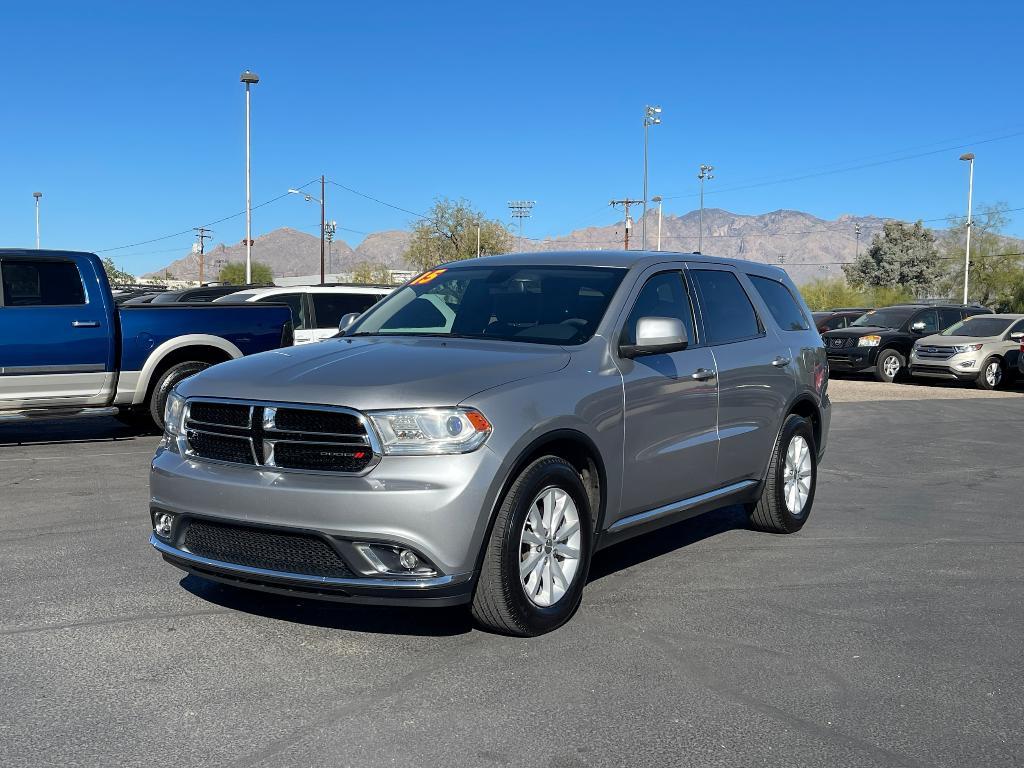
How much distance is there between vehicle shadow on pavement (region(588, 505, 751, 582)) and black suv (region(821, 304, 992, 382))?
56.3ft

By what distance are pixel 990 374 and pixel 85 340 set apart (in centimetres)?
1869

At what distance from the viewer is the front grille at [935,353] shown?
2288 cm

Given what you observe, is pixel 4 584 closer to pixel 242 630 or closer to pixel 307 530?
pixel 242 630

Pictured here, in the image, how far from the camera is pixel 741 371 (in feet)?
21.7

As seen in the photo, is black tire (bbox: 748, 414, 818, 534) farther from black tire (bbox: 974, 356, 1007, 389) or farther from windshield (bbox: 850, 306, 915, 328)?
windshield (bbox: 850, 306, 915, 328)

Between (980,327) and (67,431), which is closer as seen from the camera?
(67,431)

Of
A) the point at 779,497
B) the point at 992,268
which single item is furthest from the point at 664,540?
the point at 992,268

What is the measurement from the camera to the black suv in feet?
80.0

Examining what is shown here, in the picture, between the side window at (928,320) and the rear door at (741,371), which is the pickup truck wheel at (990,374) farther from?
the rear door at (741,371)

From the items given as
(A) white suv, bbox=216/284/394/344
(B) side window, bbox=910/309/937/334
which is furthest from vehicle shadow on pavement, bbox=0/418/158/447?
(B) side window, bbox=910/309/937/334

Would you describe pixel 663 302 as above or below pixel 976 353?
above

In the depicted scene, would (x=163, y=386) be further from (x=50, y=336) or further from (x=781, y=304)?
(x=781, y=304)

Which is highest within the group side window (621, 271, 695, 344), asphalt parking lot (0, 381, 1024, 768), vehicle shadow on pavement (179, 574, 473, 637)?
side window (621, 271, 695, 344)

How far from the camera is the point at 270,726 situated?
3.90 meters
